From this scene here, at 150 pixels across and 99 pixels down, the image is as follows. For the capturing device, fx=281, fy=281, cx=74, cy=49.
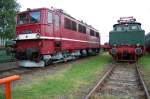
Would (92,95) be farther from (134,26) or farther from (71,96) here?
(134,26)

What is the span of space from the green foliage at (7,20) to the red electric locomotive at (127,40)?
8.35 m

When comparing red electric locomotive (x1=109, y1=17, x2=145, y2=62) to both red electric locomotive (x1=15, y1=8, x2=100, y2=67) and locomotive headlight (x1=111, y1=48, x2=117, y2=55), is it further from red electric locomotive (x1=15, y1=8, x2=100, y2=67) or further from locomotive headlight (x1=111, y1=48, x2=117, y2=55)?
red electric locomotive (x1=15, y1=8, x2=100, y2=67)

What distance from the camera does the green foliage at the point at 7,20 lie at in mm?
23000

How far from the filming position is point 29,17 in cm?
1619

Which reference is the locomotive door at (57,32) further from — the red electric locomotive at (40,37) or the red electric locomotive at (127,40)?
the red electric locomotive at (127,40)

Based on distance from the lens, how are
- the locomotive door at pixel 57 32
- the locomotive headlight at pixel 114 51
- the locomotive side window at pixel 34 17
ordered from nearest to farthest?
the locomotive side window at pixel 34 17 → the locomotive door at pixel 57 32 → the locomotive headlight at pixel 114 51

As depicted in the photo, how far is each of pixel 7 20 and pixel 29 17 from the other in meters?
7.58

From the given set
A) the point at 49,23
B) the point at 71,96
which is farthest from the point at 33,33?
the point at 71,96

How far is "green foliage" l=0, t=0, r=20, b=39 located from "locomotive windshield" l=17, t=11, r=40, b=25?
6.57 meters

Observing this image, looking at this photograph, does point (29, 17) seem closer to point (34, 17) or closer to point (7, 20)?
point (34, 17)

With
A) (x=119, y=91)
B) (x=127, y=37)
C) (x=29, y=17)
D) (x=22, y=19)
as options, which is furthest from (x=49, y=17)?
(x=119, y=91)

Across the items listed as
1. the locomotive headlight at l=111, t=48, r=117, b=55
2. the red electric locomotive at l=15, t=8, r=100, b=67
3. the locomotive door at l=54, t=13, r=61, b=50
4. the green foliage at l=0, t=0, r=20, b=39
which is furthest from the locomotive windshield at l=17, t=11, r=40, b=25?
the green foliage at l=0, t=0, r=20, b=39

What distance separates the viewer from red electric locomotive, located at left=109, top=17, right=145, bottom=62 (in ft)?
63.6

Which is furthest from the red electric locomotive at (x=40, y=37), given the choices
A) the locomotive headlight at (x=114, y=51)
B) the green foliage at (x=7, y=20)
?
the green foliage at (x=7, y=20)
